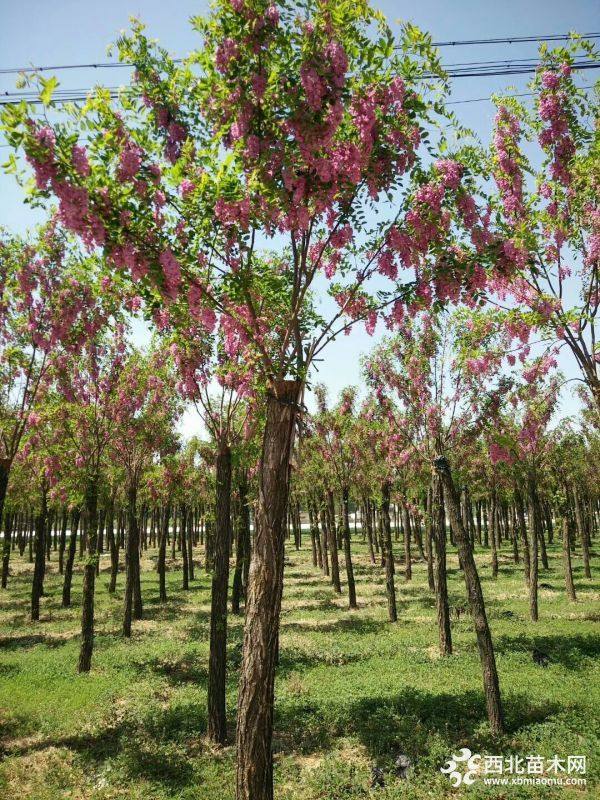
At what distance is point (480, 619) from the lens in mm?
10281

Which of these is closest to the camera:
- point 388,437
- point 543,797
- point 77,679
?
point 543,797

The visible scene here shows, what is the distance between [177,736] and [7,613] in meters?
17.4

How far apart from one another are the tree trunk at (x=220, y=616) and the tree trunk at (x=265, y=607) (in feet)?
16.4

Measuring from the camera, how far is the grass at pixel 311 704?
8.93 m

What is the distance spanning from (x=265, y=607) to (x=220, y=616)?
570 cm

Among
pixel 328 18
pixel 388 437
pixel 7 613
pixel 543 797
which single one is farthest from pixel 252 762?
pixel 7 613

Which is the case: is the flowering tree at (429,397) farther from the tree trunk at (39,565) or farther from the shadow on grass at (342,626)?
the tree trunk at (39,565)

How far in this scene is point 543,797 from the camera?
798 centimetres

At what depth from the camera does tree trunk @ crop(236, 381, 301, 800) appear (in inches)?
218

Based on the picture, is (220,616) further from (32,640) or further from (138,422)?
(32,640)

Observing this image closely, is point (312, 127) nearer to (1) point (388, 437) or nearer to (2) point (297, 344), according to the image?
(2) point (297, 344)

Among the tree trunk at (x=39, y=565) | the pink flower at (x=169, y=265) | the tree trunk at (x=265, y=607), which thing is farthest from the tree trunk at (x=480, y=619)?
the tree trunk at (x=39, y=565)

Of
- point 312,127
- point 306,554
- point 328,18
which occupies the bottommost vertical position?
point 306,554

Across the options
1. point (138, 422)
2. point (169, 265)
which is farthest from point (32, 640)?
point (169, 265)
